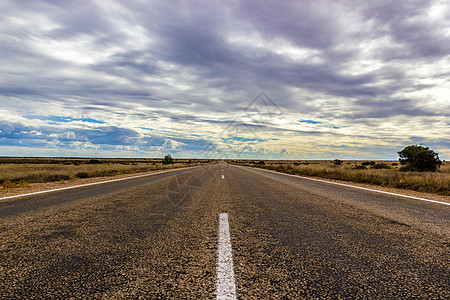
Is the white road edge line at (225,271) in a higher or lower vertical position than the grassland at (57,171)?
higher

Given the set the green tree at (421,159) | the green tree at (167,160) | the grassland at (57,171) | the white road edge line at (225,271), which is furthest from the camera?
the green tree at (167,160)

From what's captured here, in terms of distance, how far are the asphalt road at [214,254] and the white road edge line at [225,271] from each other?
0.18 ft

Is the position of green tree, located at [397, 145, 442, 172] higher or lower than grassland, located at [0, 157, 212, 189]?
higher

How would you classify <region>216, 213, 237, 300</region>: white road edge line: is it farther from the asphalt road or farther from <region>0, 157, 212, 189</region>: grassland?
<region>0, 157, 212, 189</region>: grassland

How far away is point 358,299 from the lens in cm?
186

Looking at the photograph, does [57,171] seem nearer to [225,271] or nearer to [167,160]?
[225,271]

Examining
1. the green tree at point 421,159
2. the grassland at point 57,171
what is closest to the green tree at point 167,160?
the grassland at point 57,171

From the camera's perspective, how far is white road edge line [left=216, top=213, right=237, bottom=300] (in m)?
1.91

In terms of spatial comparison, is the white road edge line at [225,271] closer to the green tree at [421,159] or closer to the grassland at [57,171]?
the grassland at [57,171]

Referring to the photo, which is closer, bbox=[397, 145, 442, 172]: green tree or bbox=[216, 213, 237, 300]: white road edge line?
bbox=[216, 213, 237, 300]: white road edge line

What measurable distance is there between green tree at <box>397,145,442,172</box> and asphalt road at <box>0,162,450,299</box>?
2641cm

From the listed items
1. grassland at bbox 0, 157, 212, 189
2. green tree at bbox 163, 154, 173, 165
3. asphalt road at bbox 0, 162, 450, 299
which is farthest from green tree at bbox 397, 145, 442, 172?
green tree at bbox 163, 154, 173, 165

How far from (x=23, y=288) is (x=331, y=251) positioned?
9.84ft

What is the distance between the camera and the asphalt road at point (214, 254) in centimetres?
200
